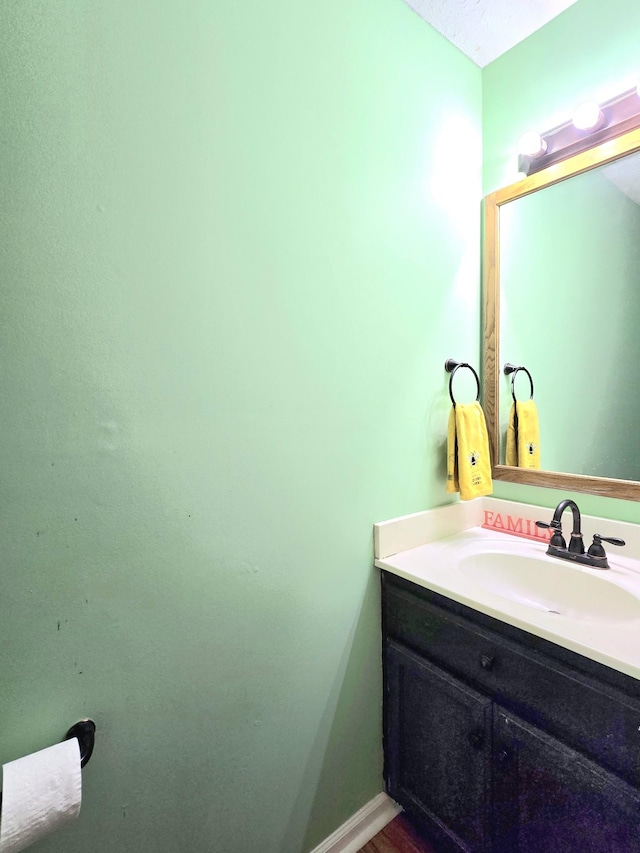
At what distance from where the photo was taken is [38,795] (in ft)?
2.11

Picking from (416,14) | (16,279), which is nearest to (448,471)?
(16,279)

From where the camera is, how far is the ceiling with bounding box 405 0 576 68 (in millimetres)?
1248

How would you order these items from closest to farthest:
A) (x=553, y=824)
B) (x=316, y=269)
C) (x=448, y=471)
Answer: (x=553, y=824) < (x=316, y=269) < (x=448, y=471)

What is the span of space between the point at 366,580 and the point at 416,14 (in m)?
1.79

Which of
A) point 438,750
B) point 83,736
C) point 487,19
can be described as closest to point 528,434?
point 438,750

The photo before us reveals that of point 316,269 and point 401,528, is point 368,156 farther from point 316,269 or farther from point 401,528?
point 401,528

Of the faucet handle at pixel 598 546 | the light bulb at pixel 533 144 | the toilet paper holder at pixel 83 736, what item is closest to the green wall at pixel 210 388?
the toilet paper holder at pixel 83 736

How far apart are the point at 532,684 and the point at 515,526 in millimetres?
650

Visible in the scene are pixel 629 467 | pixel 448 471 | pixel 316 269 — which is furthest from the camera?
pixel 448 471

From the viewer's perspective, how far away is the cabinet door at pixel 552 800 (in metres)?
0.78

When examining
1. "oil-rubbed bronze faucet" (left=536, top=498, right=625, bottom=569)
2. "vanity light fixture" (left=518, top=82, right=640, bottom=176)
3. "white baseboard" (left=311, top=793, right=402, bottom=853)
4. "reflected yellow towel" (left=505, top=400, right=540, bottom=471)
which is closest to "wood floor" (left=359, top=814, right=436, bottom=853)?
"white baseboard" (left=311, top=793, right=402, bottom=853)

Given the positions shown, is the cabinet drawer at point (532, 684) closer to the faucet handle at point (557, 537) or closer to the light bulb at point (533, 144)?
the faucet handle at point (557, 537)

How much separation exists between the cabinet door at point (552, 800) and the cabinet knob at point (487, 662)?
98 mm

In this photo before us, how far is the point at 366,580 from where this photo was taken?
125 centimetres
